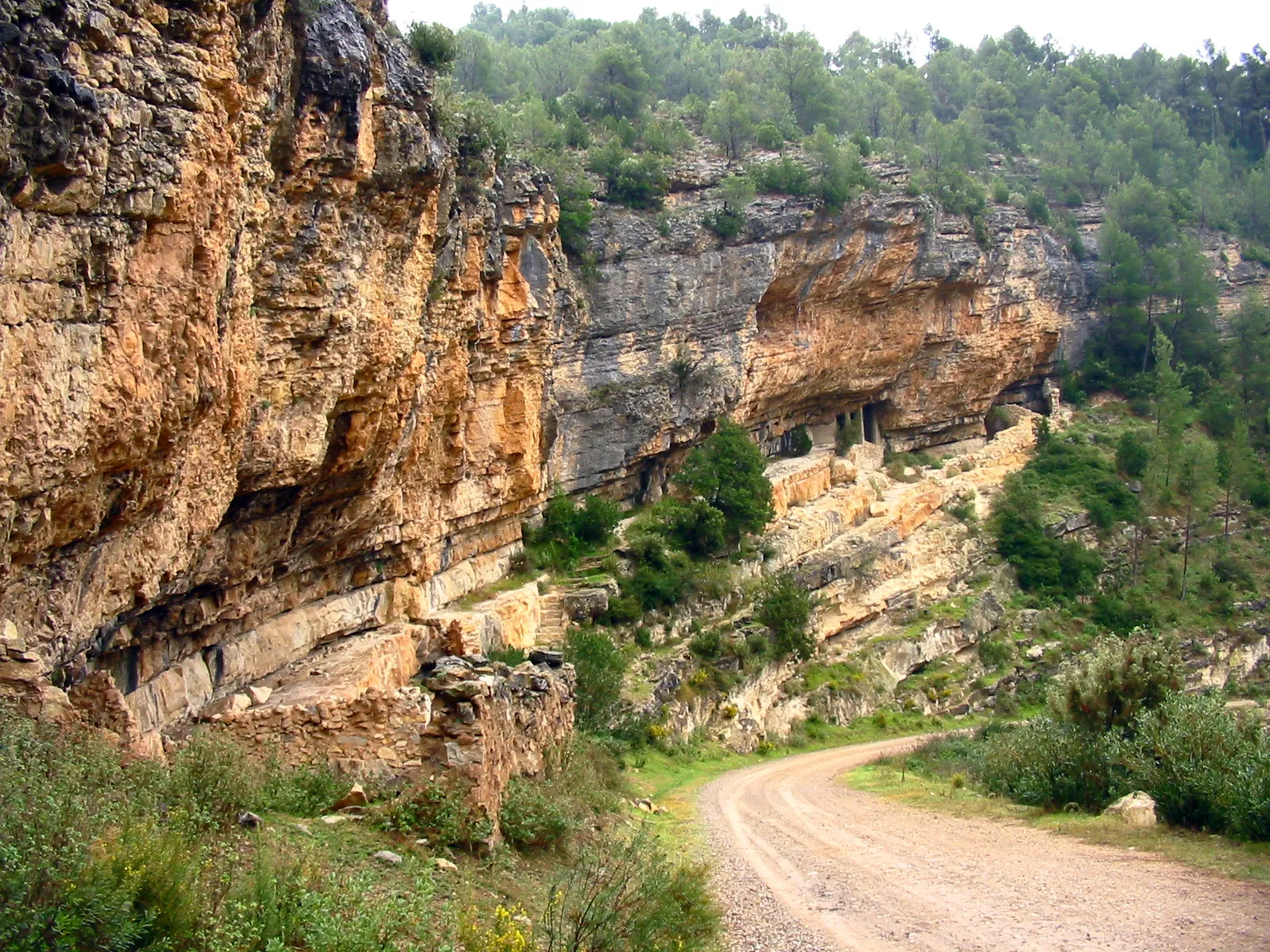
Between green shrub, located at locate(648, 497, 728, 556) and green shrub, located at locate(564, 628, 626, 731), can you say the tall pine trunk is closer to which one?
green shrub, located at locate(648, 497, 728, 556)

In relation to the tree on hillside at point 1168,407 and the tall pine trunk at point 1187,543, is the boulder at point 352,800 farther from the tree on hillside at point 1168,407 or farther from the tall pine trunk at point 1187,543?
the tree on hillside at point 1168,407

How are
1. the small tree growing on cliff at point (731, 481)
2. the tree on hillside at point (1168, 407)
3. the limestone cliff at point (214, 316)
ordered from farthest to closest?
the tree on hillside at point (1168, 407)
the small tree growing on cliff at point (731, 481)
the limestone cliff at point (214, 316)

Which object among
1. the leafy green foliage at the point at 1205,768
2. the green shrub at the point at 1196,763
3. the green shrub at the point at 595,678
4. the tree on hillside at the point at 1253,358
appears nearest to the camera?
the leafy green foliage at the point at 1205,768

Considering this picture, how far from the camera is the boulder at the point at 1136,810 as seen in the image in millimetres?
14430

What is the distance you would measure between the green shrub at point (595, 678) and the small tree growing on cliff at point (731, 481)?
1083 cm

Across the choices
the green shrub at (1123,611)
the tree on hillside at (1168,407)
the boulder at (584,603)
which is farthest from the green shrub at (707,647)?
the tree on hillside at (1168,407)

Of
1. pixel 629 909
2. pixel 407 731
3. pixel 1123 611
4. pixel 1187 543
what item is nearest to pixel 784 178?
pixel 1123 611

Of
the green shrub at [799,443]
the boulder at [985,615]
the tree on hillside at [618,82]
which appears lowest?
the boulder at [985,615]

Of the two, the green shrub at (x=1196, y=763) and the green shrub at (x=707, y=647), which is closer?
the green shrub at (x=1196, y=763)

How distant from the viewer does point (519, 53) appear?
61.2 metres

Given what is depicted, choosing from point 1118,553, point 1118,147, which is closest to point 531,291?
point 1118,553

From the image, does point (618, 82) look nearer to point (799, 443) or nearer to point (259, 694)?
point (799, 443)

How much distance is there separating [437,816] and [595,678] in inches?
524

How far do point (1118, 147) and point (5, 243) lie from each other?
6756 centimetres
